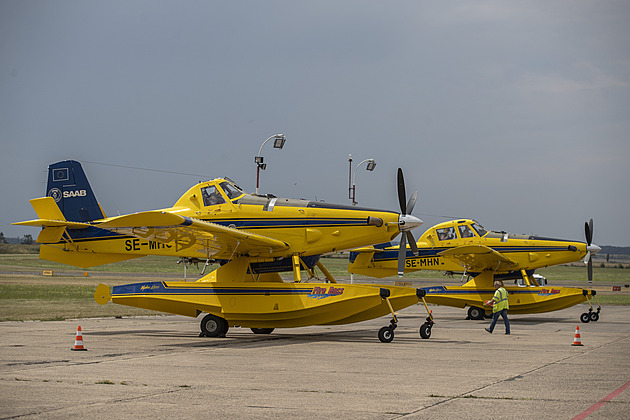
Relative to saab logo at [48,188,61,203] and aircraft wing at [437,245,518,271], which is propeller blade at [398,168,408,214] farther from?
saab logo at [48,188,61,203]

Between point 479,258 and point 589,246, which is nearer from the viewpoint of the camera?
point 479,258

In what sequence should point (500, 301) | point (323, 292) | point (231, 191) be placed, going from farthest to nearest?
point (500, 301), point (231, 191), point (323, 292)

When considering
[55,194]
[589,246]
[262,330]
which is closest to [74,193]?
[55,194]

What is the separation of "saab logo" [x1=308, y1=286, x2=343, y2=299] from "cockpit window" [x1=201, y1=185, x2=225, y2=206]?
3.64 meters

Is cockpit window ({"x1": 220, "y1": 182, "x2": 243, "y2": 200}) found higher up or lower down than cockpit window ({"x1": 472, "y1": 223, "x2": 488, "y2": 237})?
higher up

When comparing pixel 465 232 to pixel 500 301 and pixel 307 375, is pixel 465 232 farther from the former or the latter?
pixel 307 375

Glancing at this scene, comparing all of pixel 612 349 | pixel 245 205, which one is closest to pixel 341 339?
pixel 245 205

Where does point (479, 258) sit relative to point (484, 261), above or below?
above

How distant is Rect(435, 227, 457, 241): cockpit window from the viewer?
2934 centimetres

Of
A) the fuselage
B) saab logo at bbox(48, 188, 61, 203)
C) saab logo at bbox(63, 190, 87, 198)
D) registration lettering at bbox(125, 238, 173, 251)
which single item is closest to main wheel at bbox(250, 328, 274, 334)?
the fuselage

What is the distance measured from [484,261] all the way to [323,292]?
1147 centimetres

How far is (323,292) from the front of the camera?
17.5 meters

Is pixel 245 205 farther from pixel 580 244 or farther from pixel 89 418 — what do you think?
pixel 580 244

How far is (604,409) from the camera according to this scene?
8.24 metres
